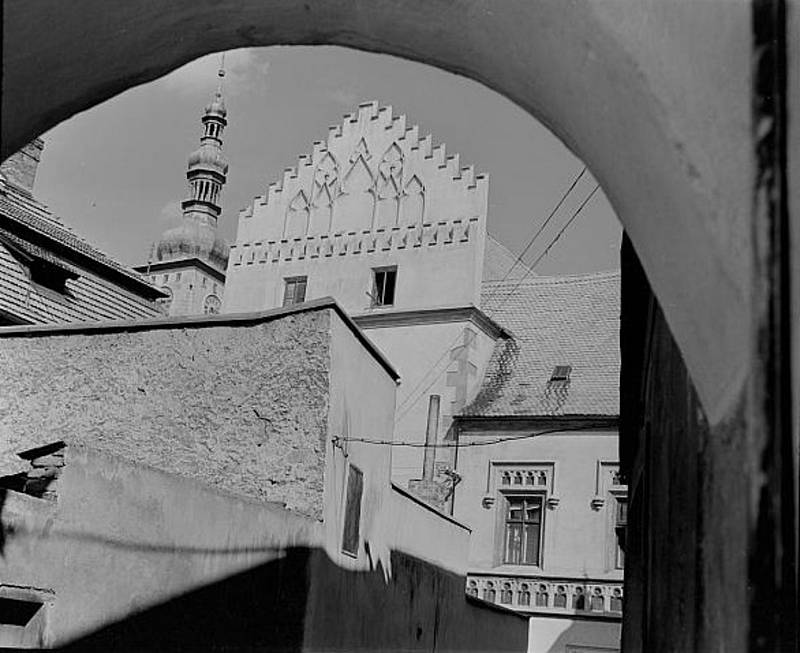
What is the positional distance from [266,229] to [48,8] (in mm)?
24186

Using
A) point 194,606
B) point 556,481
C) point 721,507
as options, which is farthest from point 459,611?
point 721,507

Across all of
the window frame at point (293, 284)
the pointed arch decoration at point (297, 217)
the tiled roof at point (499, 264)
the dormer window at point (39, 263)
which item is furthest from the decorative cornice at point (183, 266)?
the dormer window at point (39, 263)

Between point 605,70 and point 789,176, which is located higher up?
point 605,70

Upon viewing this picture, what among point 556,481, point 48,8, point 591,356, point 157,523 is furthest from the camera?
point 591,356

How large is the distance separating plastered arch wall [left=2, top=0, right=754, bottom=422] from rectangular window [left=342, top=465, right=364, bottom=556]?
9.09m

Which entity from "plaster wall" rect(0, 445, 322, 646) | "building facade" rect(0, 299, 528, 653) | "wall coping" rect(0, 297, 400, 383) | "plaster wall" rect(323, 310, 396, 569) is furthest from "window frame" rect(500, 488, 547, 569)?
"plaster wall" rect(0, 445, 322, 646)

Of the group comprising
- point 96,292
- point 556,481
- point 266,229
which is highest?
point 266,229

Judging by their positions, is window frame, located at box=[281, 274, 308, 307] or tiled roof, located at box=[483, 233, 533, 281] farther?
tiled roof, located at box=[483, 233, 533, 281]

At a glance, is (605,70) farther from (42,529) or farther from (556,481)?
(556,481)

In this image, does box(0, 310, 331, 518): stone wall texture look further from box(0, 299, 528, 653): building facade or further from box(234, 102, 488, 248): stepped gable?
box(234, 102, 488, 248): stepped gable

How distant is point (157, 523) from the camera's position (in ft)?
28.0

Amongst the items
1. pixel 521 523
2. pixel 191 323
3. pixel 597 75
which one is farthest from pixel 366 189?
pixel 597 75

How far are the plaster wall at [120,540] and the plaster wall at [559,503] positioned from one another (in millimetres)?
13447

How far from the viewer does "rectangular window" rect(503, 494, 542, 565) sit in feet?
74.2
